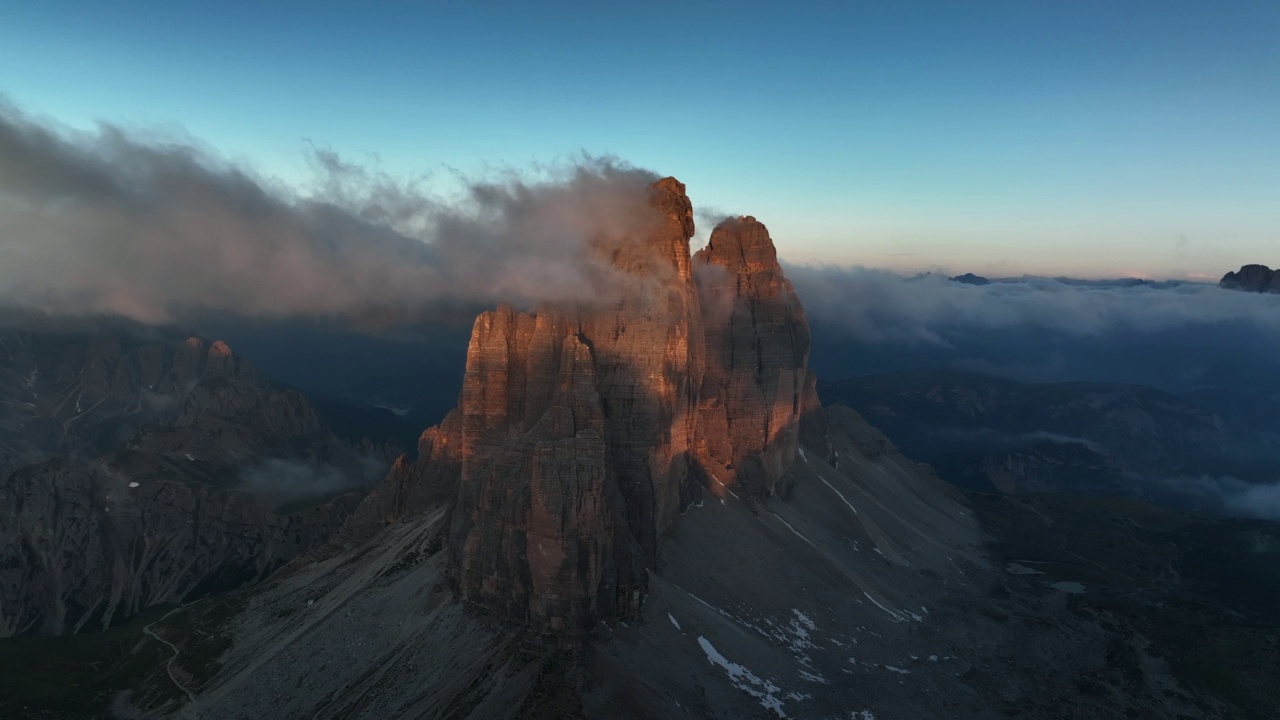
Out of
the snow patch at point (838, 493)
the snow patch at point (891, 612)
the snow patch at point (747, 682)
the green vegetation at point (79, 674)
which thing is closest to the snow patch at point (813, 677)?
the snow patch at point (747, 682)

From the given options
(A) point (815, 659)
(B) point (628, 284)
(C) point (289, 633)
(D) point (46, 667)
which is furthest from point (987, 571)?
(D) point (46, 667)

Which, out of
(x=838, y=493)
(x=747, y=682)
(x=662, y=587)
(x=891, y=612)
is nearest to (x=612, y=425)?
(x=662, y=587)

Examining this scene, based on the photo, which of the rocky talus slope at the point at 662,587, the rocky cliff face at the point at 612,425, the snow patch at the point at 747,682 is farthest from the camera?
the rocky cliff face at the point at 612,425

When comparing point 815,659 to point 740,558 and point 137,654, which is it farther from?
point 137,654

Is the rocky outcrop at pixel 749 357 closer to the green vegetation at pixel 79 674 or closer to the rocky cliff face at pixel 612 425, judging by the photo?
the rocky cliff face at pixel 612 425

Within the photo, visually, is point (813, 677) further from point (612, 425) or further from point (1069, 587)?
point (1069, 587)
